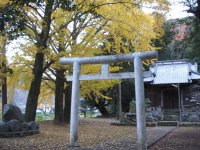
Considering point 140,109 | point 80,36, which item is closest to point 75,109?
point 140,109

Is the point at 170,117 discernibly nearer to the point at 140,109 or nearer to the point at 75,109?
the point at 75,109

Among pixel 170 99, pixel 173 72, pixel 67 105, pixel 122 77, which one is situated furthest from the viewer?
pixel 173 72

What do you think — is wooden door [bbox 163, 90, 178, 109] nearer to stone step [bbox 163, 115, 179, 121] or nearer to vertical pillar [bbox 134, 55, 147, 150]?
stone step [bbox 163, 115, 179, 121]

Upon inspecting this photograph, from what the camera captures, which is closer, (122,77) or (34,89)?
(122,77)

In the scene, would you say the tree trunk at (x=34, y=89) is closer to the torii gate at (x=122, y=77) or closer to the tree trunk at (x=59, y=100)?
the torii gate at (x=122, y=77)

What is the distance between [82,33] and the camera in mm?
18969

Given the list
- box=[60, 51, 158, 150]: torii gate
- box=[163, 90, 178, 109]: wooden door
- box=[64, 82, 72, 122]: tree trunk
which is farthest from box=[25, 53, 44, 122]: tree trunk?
box=[163, 90, 178, 109]: wooden door

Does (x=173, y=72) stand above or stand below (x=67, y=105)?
above

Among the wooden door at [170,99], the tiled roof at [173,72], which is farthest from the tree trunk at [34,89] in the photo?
the wooden door at [170,99]

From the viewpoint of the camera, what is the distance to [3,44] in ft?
51.1

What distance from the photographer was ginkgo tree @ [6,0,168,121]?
1440 centimetres

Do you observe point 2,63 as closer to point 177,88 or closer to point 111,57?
point 111,57

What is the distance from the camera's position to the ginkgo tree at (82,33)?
47.2 feet

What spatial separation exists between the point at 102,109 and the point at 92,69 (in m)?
18.2
